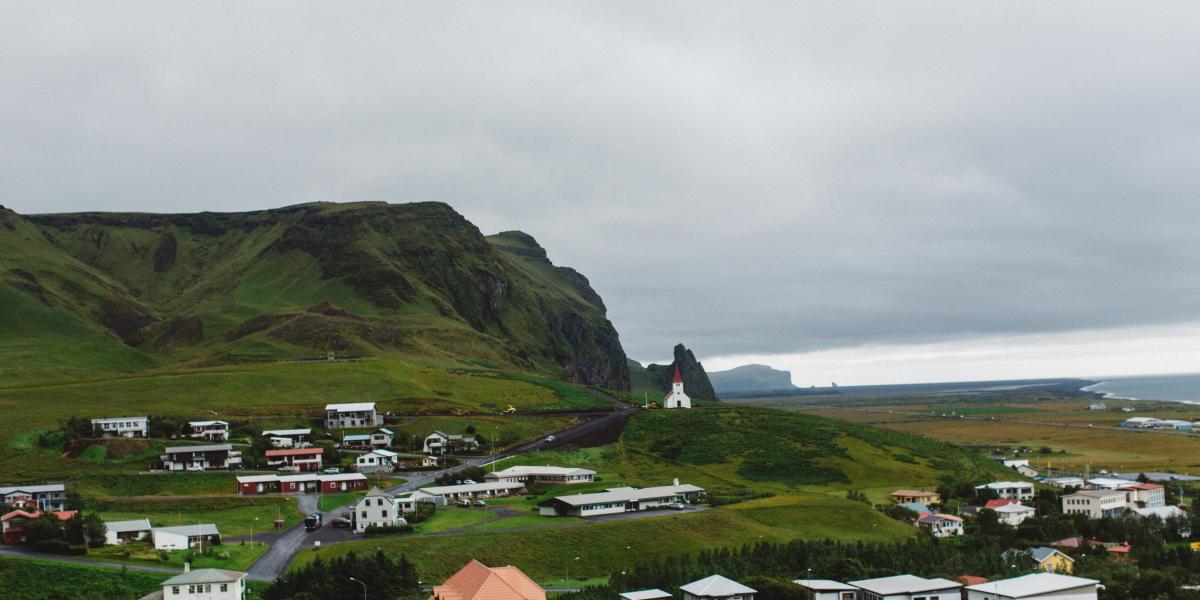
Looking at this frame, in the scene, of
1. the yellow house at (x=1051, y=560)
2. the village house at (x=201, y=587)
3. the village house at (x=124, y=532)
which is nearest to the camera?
the village house at (x=201, y=587)

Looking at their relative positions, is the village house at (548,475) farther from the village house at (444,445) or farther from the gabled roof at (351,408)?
the gabled roof at (351,408)

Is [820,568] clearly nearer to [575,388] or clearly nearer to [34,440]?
[34,440]

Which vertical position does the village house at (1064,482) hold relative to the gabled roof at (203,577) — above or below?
below

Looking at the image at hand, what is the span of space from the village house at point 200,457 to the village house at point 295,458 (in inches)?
122

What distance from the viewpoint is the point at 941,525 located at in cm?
7888

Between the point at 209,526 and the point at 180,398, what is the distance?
67475 millimetres

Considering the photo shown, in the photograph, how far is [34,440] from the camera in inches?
3720

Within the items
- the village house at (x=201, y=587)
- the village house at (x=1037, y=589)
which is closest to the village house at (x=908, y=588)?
the village house at (x=1037, y=589)

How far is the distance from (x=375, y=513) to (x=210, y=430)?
43685 mm

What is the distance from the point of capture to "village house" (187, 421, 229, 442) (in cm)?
10319

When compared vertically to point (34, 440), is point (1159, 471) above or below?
below

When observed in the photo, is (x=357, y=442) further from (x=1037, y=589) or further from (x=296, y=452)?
(x=1037, y=589)

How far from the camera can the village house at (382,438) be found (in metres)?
106

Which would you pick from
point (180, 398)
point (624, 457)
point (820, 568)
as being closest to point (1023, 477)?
point (624, 457)
